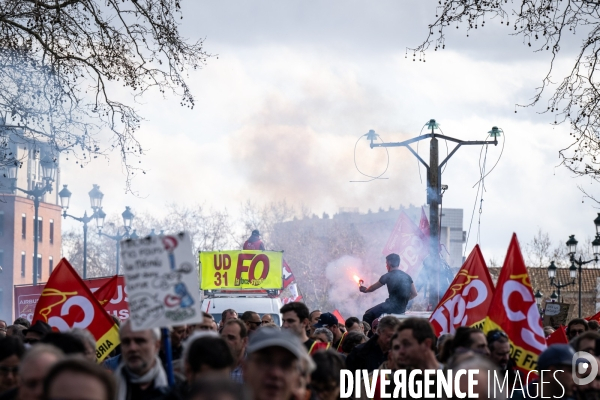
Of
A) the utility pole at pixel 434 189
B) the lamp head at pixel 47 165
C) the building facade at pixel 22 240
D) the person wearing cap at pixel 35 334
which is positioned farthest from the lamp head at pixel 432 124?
the building facade at pixel 22 240

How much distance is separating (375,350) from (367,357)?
113 millimetres

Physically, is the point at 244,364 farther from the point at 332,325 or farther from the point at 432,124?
the point at 432,124

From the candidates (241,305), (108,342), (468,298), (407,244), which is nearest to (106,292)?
(108,342)

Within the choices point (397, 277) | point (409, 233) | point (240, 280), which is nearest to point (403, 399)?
point (397, 277)

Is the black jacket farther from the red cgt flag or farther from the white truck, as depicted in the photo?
the white truck

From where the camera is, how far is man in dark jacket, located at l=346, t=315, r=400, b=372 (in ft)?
33.6

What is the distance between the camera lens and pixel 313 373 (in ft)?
22.3

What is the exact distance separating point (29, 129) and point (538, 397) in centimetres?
941

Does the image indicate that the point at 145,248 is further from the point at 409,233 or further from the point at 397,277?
the point at 409,233

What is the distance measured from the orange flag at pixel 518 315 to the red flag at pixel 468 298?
1.56 metres

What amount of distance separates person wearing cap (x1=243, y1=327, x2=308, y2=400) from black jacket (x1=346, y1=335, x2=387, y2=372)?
16.7ft

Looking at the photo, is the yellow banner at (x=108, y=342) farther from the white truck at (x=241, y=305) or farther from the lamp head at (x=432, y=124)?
the lamp head at (x=432, y=124)

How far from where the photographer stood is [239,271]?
1994cm

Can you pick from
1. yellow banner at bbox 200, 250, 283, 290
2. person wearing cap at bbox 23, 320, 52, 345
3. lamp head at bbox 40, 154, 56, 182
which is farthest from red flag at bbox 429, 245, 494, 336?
yellow banner at bbox 200, 250, 283, 290
